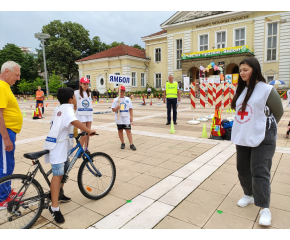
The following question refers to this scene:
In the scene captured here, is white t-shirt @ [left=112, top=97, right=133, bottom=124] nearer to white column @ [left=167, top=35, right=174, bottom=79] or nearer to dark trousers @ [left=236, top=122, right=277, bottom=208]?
dark trousers @ [left=236, top=122, right=277, bottom=208]

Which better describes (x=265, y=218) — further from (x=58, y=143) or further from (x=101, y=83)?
(x=101, y=83)

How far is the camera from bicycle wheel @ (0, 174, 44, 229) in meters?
2.56

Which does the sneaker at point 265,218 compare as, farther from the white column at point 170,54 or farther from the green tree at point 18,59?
the green tree at point 18,59

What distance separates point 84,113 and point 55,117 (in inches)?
103

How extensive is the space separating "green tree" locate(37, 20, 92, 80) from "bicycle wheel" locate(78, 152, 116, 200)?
44.0m

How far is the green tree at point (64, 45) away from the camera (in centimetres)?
4294

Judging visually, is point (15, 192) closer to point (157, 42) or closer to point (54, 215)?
point (54, 215)

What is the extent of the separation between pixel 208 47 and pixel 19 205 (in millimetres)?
32425

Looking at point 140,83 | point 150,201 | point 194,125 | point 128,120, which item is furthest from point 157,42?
point 150,201

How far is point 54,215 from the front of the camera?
2.77m

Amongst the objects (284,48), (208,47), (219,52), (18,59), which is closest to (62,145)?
(219,52)

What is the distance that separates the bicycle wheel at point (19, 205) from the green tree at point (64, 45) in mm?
44546

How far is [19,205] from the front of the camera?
260cm

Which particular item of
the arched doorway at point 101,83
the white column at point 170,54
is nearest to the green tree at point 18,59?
the arched doorway at point 101,83
